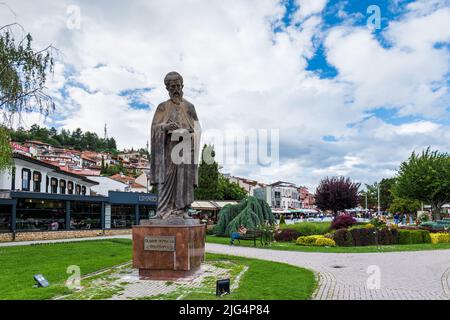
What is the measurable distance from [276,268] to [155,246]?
4.23m

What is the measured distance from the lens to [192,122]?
10062 millimetres

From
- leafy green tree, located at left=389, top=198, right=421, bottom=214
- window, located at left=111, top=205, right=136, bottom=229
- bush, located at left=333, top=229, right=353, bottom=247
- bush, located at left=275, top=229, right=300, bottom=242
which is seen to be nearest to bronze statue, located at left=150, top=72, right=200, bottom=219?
bush, located at left=333, top=229, right=353, bottom=247

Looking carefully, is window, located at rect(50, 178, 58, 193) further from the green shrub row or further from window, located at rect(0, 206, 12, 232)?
the green shrub row

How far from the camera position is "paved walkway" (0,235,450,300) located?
320 inches

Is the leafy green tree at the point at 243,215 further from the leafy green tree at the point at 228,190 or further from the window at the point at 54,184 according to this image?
the leafy green tree at the point at 228,190

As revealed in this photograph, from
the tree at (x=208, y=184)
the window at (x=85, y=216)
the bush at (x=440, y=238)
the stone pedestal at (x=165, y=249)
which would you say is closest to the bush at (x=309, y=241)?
the bush at (x=440, y=238)

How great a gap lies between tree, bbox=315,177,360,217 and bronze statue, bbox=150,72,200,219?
1228 inches

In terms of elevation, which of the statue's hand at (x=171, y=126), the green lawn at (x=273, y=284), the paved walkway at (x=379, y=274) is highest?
the statue's hand at (x=171, y=126)

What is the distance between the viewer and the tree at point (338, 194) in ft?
127

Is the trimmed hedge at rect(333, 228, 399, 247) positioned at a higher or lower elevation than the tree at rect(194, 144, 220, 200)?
lower

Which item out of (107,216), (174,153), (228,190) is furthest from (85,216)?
(228,190)

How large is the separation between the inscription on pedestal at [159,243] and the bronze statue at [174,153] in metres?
0.75

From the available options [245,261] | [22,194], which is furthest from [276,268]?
[22,194]
